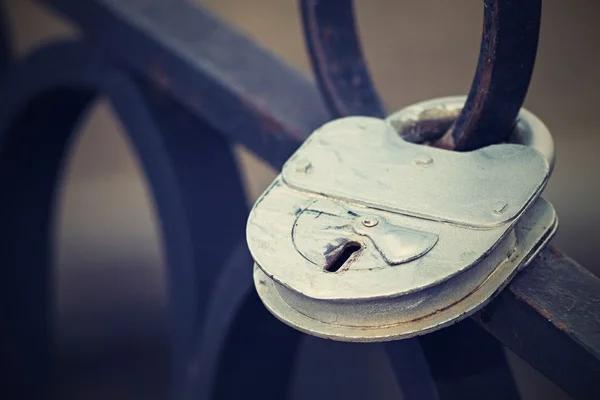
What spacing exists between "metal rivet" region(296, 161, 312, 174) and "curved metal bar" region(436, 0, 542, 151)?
0.10 metres

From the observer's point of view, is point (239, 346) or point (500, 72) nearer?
point (500, 72)

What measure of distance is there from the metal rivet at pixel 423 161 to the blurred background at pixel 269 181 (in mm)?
1105

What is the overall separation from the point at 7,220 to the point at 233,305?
433 millimetres

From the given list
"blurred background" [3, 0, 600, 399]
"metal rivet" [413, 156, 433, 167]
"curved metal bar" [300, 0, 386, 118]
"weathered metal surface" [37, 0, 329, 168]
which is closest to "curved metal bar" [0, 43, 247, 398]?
"weathered metal surface" [37, 0, 329, 168]

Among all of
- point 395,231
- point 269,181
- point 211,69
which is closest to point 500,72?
point 395,231

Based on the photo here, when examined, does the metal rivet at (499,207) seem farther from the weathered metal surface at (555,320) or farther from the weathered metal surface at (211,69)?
the weathered metal surface at (211,69)

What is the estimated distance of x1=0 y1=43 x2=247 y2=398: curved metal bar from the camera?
760 millimetres

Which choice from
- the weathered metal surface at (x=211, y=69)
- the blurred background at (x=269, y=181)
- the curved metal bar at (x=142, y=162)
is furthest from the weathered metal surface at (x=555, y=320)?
the blurred background at (x=269, y=181)

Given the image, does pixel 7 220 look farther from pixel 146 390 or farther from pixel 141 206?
pixel 141 206

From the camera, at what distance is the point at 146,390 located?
63.5 inches

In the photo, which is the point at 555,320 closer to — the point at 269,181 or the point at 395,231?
the point at 395,231

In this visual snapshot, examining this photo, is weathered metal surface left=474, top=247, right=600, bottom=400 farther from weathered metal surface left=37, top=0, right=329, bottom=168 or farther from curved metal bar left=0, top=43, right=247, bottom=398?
curved metal bar left=0, top=43, right=247, bottom=398

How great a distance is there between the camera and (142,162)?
2.52 feet

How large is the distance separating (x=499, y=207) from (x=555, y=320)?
0.25ft
